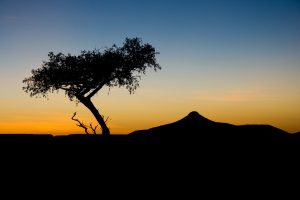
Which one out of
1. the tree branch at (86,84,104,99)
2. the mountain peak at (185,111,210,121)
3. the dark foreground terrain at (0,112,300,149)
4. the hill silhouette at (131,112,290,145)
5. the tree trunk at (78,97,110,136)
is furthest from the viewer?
the tree branch at (86,84,104,99)

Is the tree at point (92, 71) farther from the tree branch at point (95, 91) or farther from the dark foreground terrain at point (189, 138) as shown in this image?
the dark foreground terrain at point (189, 138)

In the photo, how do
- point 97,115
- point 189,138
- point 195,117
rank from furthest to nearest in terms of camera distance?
1. point 97,115
2. point 195,117
3. point 189,138

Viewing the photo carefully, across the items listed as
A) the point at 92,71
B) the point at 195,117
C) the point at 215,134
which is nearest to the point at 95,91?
the point at 92,71

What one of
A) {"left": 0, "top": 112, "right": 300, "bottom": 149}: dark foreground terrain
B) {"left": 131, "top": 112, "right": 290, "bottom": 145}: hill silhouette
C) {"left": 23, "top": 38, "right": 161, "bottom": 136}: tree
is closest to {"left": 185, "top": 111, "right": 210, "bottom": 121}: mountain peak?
{"left": 0, "top": 112, "right": 300, "bottom": 149}: dark foreground terrain

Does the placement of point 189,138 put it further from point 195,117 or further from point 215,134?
point 195,117

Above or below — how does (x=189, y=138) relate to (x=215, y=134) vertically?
below

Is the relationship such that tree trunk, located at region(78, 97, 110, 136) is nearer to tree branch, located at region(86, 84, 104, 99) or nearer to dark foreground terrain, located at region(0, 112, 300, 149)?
tree branch, located at region(86, 84, 104, 99)

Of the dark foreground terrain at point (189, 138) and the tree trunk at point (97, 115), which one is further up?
the tree trunk at point (97, 115)

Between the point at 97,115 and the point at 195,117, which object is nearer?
the point at 195,117

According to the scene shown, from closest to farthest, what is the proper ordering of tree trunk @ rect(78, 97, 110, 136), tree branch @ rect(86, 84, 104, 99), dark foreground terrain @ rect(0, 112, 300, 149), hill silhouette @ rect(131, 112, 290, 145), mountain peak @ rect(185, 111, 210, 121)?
dark foreground terrain @ rect(0, 112, 300, 149)
hill silhouette @ rect(131, 112, 290, 145)
mountain peak @ rect(185, 111, 210, 121)
tree trunk @ rect(78, 97, 110, 136)
tree branch @ rect(86, 84, 104, 99)

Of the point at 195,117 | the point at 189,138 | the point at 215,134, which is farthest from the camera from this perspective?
the point at 195,117

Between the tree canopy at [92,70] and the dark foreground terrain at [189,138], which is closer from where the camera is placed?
the dark foreground terrain at [189,138]

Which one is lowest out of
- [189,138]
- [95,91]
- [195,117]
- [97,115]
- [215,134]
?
[189,138]

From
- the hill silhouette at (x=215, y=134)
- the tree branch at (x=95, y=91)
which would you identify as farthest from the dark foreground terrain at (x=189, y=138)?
the tree branch at (x=95, y=91)
